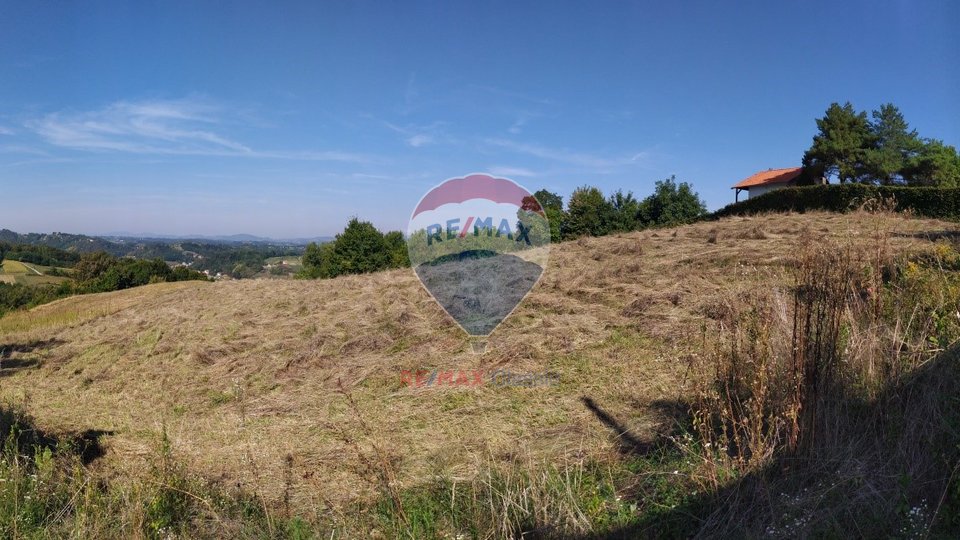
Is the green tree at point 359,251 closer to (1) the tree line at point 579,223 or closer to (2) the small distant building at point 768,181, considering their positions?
(1) the tree line at point 579,223

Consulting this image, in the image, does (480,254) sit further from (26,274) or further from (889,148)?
(26,274)

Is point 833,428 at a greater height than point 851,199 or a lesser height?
lesser

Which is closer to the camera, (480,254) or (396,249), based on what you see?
(480,254)

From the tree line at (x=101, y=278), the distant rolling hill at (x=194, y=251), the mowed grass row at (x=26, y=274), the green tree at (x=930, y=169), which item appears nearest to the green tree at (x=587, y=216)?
the green tree at (x=930, y=169)

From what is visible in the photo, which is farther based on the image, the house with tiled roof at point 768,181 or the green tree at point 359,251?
the house with tiled roof at point 768,181

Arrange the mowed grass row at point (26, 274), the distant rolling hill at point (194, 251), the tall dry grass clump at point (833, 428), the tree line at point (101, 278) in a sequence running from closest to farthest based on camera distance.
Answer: the tall dry grass clump at point (833, 428), the tree line at point (101, 278), the mowed grass row at point (26, 274), the distant rolling hill at point (194, 251)

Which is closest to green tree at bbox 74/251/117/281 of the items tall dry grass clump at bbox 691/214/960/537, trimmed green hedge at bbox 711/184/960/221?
trimmed green hedge at bbox 711/184/960/221

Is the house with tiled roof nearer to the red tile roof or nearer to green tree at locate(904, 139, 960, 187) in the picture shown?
the red tile roof

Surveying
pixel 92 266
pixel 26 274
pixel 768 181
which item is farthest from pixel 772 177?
pixel 26 274
